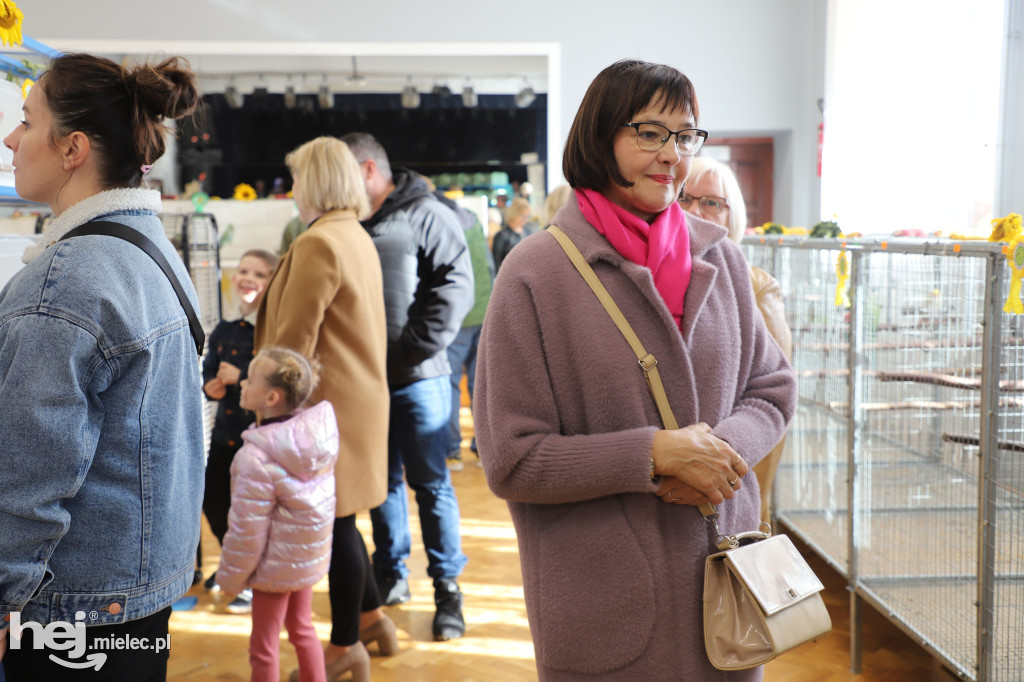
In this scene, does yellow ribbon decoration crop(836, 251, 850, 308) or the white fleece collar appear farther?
yellow ribbon decoration crop(836, 251, 850, 308)

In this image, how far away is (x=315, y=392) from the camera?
2.69m

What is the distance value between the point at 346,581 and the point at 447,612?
68 centimetres

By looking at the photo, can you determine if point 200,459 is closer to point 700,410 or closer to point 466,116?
point 700,410

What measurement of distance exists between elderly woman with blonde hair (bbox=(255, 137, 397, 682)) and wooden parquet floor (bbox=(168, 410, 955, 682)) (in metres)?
0.36

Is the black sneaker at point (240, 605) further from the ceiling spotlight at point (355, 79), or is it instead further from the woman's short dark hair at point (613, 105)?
the ceiling spotlight at point (355, 79)

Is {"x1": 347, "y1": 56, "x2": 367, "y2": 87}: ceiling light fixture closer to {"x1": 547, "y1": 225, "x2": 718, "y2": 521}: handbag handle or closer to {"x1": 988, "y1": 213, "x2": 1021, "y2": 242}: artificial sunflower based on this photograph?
{"x1": 988, "y1": 213, "x2": 1021, "y2": 242}: artificial sunflower

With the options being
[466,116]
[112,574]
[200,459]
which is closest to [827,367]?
[200,459]

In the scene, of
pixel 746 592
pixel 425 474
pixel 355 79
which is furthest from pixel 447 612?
pixel 355 79

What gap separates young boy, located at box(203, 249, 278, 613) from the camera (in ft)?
10.0

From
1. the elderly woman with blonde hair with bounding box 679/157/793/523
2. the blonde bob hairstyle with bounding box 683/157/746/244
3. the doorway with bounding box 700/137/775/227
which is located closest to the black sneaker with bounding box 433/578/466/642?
the elderly woman with blonde hair with bounding box 679/157/793/523

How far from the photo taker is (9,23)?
2.10 m

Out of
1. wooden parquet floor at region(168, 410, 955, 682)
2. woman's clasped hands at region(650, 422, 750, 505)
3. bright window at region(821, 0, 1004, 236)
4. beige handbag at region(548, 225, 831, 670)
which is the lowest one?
wooden parquet floor at region(168, 410, 955, 682)

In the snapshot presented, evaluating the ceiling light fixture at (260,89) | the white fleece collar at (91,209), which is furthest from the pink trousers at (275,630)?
the ceiling light fixture at (260,89)

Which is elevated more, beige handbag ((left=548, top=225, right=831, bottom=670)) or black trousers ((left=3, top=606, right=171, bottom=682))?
beige handbag ((left=548, top=225, right=831, bottom=670))
